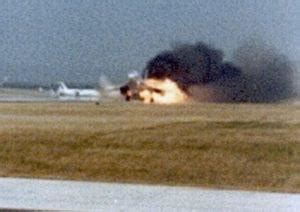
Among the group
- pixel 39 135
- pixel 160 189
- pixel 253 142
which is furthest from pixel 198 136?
pixel 39 135

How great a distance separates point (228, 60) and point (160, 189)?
128 cm

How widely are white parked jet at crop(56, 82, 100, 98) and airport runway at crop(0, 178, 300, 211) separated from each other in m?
0.83

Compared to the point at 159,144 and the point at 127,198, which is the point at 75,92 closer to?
the point at 159,144

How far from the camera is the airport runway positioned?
4.66 metres

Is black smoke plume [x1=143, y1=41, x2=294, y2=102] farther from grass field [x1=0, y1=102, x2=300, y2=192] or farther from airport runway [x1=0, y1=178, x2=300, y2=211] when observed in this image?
airport runway [x1=0, y1=178, x2=300, y2=211]

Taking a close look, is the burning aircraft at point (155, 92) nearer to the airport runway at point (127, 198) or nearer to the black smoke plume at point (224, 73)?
the black smoke plume at point (224, 73)

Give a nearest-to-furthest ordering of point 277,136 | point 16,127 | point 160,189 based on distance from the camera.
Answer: point 160,189 < point 277,136 < point 16,127

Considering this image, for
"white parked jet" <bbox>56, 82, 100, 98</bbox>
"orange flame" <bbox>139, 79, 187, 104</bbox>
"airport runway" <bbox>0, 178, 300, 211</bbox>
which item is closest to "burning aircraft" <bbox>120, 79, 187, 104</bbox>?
"orange flame" <bbox>139, 79, 187, 104</bbox>

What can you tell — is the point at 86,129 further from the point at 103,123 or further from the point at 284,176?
the point at 284,176

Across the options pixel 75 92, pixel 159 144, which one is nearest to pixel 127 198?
pixel 159 144

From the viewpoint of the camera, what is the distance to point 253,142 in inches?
245

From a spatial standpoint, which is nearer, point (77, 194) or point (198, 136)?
point (77, 194)

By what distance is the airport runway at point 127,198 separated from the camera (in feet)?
15.3

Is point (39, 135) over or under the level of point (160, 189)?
over
